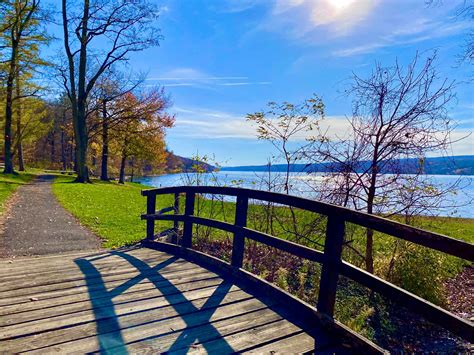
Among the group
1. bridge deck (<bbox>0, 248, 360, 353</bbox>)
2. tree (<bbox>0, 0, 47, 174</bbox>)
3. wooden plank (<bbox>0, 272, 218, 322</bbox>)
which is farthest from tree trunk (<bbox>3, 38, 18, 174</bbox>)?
wooden plank (<bbox>0, 272, 218, 322</bbox>)

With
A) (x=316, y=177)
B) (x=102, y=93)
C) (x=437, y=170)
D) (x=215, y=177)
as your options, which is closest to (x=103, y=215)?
(x=215, y=177)

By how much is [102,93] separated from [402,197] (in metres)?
24.5

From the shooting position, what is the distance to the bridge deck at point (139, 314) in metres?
2.40

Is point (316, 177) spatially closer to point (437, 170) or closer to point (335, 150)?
point (335, 150)

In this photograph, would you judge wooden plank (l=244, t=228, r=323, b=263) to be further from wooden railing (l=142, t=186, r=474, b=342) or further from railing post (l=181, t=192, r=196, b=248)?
railing post (l=181, t=192, r=196, b=248)

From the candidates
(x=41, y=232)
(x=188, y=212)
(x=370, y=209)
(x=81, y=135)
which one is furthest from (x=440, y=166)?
(x=81, y=135)

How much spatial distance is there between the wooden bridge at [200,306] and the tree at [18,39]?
66.2 ft

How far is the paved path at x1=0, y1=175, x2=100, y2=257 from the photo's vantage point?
6188 mm

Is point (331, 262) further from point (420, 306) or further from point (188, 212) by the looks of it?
point (188, 212)

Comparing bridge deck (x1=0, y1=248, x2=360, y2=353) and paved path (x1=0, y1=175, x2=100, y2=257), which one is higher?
bridge deck (x1=0, y1=248, x2=360, y2=353)

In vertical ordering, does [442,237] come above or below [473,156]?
below

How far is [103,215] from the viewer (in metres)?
10.5

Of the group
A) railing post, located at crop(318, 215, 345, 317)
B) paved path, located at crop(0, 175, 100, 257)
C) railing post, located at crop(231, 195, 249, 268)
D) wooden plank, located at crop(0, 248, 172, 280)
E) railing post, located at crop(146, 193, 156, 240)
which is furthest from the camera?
paved path, located at crop(0, 175, 100, 257)

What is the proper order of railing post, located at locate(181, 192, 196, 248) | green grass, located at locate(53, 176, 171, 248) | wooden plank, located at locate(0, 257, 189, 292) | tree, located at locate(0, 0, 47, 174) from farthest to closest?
tree, located at locate(0, 0, 47, 174), green grass, located at locate(53, 176, 171, 248), railing post, located at locate(181, 192, 196, 248), wooden plank, located at locate(0, 257, 189, 292)
